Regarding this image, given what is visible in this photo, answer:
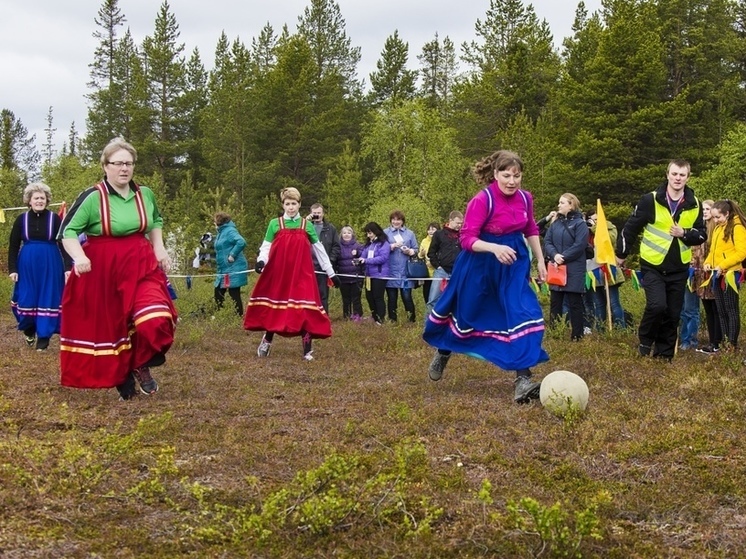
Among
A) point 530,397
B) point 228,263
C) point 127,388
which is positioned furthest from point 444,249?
point 127,388

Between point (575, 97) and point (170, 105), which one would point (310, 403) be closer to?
point (575, 97)

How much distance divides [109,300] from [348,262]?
Result: 8160mm

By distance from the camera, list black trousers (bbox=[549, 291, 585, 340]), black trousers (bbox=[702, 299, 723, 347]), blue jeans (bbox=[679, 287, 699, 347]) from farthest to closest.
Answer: black trousers (bbox=[549, 291, 585, 340]), blue jeans (bbox=[679, 287, 699, 347]), black trousers (bbox=[702, 299, 723, 347])

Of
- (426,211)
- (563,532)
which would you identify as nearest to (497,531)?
(563,532)

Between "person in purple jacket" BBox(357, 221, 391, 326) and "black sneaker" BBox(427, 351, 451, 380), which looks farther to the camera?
"person in purple jacket" BBox(357, 221, 391, 326)

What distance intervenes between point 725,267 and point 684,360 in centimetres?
134

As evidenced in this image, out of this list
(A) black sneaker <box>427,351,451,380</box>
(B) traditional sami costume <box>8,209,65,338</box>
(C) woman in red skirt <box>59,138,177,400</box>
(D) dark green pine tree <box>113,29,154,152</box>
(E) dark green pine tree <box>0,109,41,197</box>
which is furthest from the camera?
(E) dark green pine tree <box>0,109,41,197</box>

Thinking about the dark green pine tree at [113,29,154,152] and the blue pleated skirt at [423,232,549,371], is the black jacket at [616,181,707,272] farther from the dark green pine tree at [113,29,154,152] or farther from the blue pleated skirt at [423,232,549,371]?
the dark green pine tree at [113,29,154,152]

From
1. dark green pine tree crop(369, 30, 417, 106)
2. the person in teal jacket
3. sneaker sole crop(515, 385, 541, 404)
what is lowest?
sneaker sole crop(515, 385, 541, 404)

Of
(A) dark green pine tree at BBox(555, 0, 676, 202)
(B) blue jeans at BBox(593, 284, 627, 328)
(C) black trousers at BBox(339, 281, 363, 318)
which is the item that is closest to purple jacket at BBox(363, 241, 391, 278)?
(C) black trousers at BBox(339, 281, 363, 318)

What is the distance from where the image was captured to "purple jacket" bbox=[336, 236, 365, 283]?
47.0 feet

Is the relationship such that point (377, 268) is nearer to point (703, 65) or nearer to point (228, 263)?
point (228, 263)

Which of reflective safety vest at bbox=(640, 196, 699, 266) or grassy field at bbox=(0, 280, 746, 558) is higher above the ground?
reflective safety vest at bbox=(640, 196, 699, 266)

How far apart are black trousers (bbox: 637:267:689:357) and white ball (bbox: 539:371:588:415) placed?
2.61 metres
